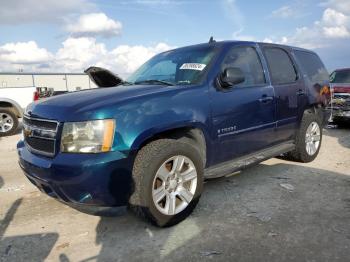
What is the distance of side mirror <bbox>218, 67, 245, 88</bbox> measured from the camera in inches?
152

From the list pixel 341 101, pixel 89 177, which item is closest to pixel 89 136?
pixel 89 177

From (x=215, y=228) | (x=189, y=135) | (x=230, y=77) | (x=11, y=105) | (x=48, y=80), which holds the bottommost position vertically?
(x=215, y=228)

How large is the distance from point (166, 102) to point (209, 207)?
137 cm

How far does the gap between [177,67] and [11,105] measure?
307 inches

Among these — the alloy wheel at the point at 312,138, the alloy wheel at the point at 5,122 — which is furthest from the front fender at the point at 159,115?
the alloy wheel at the point at 5,122

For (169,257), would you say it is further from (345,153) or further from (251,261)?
(345,153)

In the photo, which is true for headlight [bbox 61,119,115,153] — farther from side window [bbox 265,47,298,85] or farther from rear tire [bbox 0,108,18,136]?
rear tire [bbox 0,108,18,136]

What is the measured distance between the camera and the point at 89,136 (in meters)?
3.07

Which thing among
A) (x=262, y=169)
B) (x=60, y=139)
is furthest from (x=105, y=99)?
(x=262, y=169)

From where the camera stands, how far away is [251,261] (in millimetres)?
2861

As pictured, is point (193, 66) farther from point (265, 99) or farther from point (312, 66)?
point (312, 66)

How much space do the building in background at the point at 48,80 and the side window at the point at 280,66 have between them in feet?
107

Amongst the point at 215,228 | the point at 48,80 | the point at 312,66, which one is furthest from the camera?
the point at 48,80

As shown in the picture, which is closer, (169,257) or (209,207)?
(169,257)
